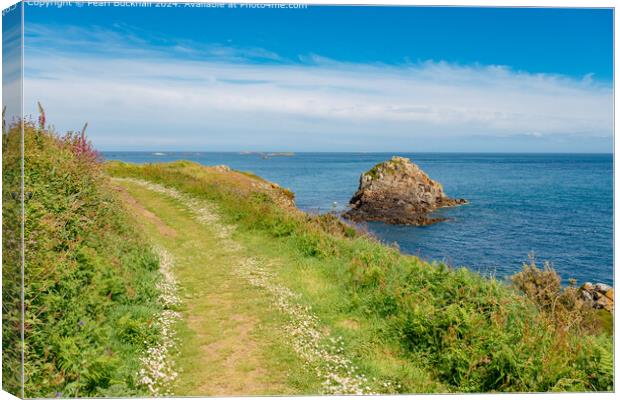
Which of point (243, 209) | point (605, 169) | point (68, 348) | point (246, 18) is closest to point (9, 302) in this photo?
point (68, 348)

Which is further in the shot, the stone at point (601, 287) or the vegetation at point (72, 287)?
the stone at point (601, 287)

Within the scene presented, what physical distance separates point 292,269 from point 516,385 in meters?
7.83

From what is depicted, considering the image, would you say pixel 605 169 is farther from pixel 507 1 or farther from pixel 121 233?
pixel 121 233

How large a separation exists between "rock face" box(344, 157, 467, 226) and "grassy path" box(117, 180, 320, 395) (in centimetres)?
4091

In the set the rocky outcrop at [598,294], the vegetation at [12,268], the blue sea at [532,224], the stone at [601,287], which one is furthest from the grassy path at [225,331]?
the stone at [601,287]

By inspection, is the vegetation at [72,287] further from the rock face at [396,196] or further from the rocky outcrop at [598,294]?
the rock face at [396,196]

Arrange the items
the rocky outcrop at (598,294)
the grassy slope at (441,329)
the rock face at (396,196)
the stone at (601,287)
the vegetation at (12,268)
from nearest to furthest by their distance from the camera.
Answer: the vegetation at (12,268) → the grassy slope at (441,329) → the rocky outcrop at (598,294) → the stone at (601,287) → the rock face at (396,196)

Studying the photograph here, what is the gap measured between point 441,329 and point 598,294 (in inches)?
404

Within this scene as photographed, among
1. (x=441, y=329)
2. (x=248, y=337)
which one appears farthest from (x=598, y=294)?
(x=248, y=337)

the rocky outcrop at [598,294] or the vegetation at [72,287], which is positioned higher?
the vegetation at [72,287]

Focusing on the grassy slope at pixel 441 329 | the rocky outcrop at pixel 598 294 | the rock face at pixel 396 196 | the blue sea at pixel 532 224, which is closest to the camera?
the grassy slope at pixel 441 329

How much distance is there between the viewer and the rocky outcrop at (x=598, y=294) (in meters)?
15.9

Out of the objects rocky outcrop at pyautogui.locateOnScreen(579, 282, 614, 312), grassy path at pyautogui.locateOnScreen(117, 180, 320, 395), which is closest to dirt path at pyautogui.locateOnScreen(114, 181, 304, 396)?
grassy path at pyautogui.locateOnScreen(117, 180, 320, 395)

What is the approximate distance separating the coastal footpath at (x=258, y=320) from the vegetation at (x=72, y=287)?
1.3 inches
